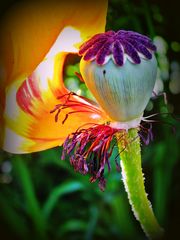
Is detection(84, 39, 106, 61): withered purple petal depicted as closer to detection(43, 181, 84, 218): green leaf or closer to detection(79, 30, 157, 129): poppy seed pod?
detection(79, 30, 157, 129): poppy seed pod

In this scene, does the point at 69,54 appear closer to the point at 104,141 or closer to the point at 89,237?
the point at 104,141

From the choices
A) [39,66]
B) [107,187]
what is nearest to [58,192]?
[107,187]

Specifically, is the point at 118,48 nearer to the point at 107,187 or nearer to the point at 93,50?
the point at 93,50

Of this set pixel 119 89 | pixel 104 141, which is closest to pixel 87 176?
pixel 104 141

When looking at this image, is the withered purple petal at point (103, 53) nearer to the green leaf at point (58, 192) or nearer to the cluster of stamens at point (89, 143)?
the cluster of stamens at point (89, 143)

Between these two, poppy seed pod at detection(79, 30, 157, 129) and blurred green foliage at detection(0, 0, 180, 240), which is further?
blurred green foliage at detection(0, 0, 180, 240)

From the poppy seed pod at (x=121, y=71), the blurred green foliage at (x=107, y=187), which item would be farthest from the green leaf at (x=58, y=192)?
the poppy seed pod at (x=121, y=71)

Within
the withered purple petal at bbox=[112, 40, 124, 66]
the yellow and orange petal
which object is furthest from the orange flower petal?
the withered purple petal at bbox=[112, 40, 124, 66]
